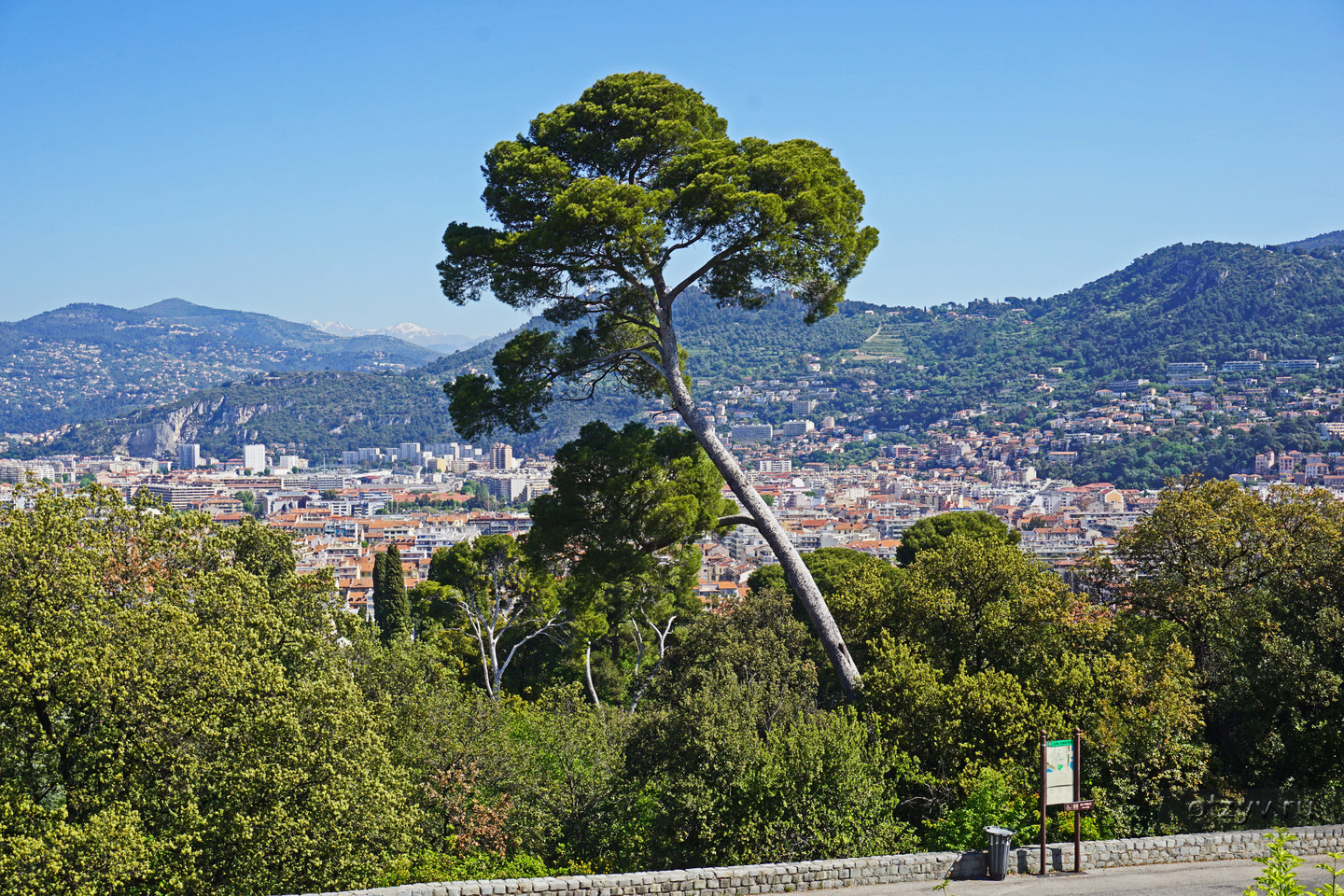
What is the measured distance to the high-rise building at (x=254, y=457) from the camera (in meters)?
176

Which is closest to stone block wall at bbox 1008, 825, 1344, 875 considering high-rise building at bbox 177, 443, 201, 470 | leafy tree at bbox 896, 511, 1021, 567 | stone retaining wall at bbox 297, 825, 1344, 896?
stone retaining wall at bbox 297, 825, 1344, 896

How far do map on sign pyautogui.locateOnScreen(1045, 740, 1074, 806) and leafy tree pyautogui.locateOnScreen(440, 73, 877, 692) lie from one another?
6.71 ft

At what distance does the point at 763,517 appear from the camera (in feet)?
29.9

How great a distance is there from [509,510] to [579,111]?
110 metres

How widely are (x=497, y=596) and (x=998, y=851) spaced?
14.5 meters

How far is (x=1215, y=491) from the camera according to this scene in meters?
9.78

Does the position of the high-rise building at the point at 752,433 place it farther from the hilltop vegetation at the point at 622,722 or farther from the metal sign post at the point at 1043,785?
the metal sign post at the point at 1043,785

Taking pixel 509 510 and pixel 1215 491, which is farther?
pixel 509 510

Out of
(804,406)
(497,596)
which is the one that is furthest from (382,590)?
(804,406)

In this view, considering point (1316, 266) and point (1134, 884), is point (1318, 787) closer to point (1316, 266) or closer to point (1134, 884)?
point (1134, 884)

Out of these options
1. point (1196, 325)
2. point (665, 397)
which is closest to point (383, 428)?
point (1196, 325)

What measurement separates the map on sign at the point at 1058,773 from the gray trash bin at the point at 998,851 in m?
0.35

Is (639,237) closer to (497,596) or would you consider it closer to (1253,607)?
(1253,607)

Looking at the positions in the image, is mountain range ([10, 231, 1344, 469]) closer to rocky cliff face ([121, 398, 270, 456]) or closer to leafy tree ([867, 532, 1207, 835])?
rocky cliff face ([121, 398, 270, 456])
